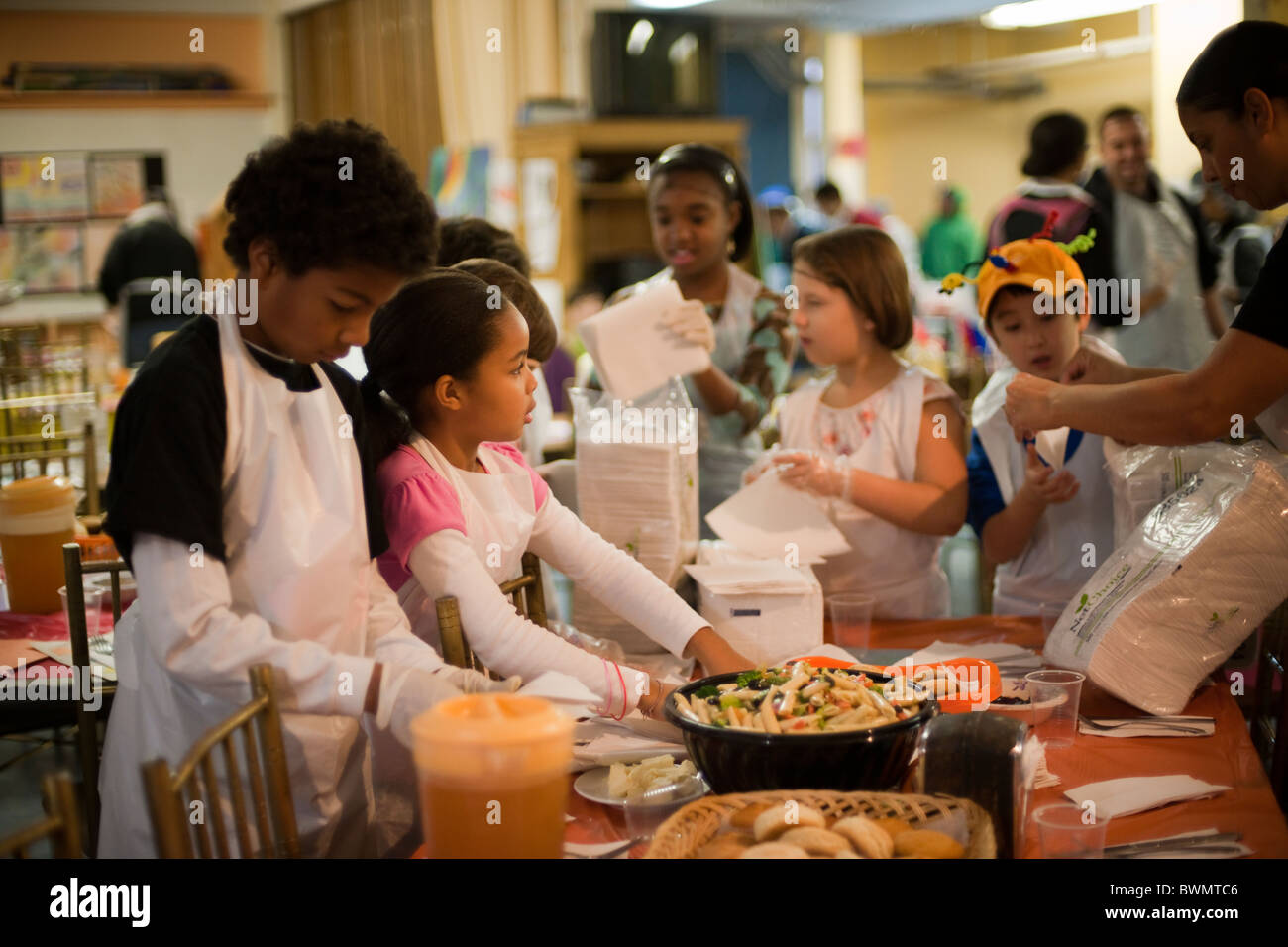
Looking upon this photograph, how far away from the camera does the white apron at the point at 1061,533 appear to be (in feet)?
7.62

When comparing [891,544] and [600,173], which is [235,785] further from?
[600,173]

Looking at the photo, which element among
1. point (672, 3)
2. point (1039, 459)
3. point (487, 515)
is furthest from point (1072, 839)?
point (672, 3)

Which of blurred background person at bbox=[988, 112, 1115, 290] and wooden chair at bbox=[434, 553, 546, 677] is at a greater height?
blurred background person at bbox=[988, 112, 1115, 290]

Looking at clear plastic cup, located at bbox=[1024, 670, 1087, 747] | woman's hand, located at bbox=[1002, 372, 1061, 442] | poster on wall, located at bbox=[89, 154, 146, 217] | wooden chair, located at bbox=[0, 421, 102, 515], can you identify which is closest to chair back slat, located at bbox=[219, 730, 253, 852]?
clear plastic cup, located at bbox=[1024, 670, 1087, 747]

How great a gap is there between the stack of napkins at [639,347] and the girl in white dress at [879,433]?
31 cm

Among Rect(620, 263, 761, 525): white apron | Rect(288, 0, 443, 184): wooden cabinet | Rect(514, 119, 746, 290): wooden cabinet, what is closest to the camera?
Rect(620, 263, 761, 525): white apron

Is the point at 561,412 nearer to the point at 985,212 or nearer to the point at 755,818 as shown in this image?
the point at 755,818

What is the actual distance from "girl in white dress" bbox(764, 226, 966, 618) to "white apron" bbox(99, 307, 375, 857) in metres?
1.10

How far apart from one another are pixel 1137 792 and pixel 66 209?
8048mm

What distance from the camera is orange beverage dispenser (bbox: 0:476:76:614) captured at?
93.4 inches

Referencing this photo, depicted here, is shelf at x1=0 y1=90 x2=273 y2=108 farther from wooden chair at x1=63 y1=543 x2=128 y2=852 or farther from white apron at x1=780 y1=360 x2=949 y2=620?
white apron at x1=780 y1=360 x2=949 y2=620

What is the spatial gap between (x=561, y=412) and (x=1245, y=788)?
392cm

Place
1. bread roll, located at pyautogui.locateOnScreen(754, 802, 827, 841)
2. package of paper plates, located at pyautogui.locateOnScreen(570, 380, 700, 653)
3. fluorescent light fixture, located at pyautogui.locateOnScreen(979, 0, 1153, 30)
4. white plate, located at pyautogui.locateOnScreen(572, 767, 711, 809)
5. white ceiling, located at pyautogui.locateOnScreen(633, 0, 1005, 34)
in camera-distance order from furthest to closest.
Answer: white ceiling, located at pyautogui.locateOnScreen(633, 0, 1005, 34) < fluorescent light fixture, located at pyautogui.locateOnScreen(979, 0, 1153, 30) < package of paper plates, located at pyautogui.locateOnScreen(570, 380, 700, 653) < white plate, located at pyautogui.locateOnScreen(572, 767, 711, 809) < bread roll, located at pyautogui.locateOnScreen(754, 802, 827, 841)

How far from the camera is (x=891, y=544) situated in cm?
239
